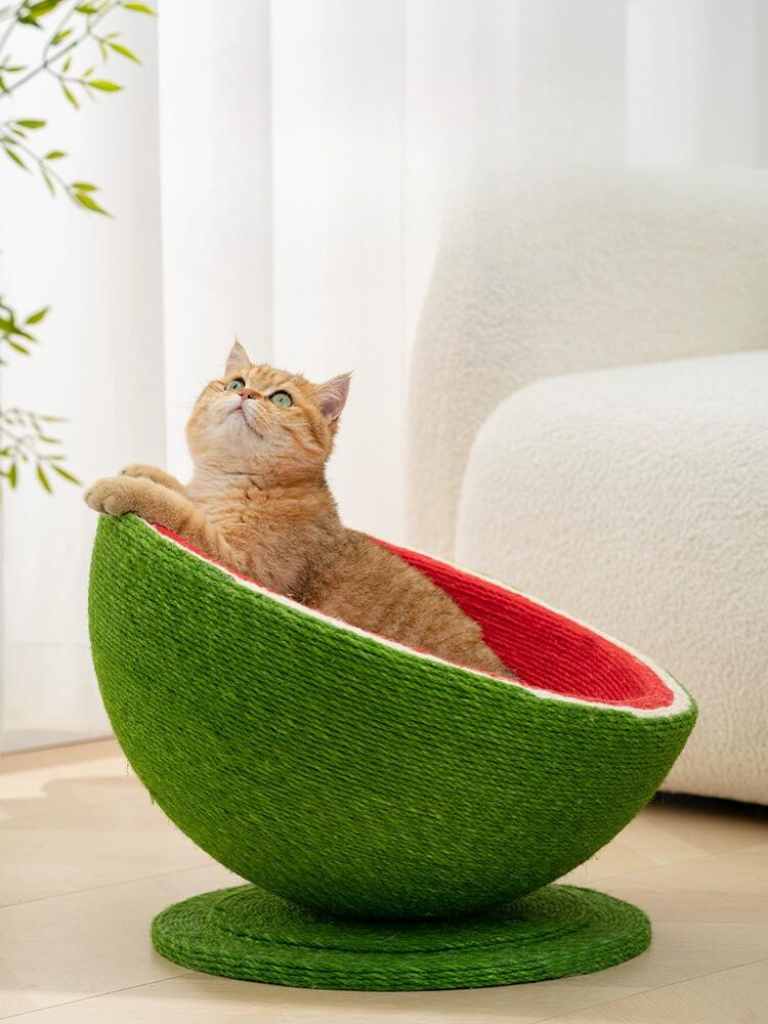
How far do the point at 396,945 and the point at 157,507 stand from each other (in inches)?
15.9

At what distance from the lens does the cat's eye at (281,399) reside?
1407 mm

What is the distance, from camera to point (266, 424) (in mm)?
1377

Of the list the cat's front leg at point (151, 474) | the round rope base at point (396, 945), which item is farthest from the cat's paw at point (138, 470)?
the round rope base at point (396, 945)

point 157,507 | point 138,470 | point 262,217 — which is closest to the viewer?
point 157,507

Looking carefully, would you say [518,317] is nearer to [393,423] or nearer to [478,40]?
[393,423]

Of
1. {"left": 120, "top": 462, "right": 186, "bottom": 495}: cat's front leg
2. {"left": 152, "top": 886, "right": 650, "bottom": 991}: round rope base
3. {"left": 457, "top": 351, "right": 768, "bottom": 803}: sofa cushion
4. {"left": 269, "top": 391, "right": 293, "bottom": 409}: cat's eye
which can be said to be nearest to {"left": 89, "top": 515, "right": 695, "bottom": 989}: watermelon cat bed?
{"left": 152, "top": 886, "right": 650, "bottom": 991}: round rope base

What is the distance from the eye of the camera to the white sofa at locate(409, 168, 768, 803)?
5.46ft

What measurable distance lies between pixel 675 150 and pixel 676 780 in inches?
46.4

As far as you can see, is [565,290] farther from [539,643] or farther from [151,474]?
[151,474]

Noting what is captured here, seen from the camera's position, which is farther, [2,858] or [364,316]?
[364,316]

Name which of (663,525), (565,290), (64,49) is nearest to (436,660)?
(663,525)

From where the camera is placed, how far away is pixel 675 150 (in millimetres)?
2479

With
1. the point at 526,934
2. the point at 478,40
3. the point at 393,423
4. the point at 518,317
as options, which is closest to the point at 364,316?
the point at 393,423

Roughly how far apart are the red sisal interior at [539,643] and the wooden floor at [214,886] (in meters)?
0.22
